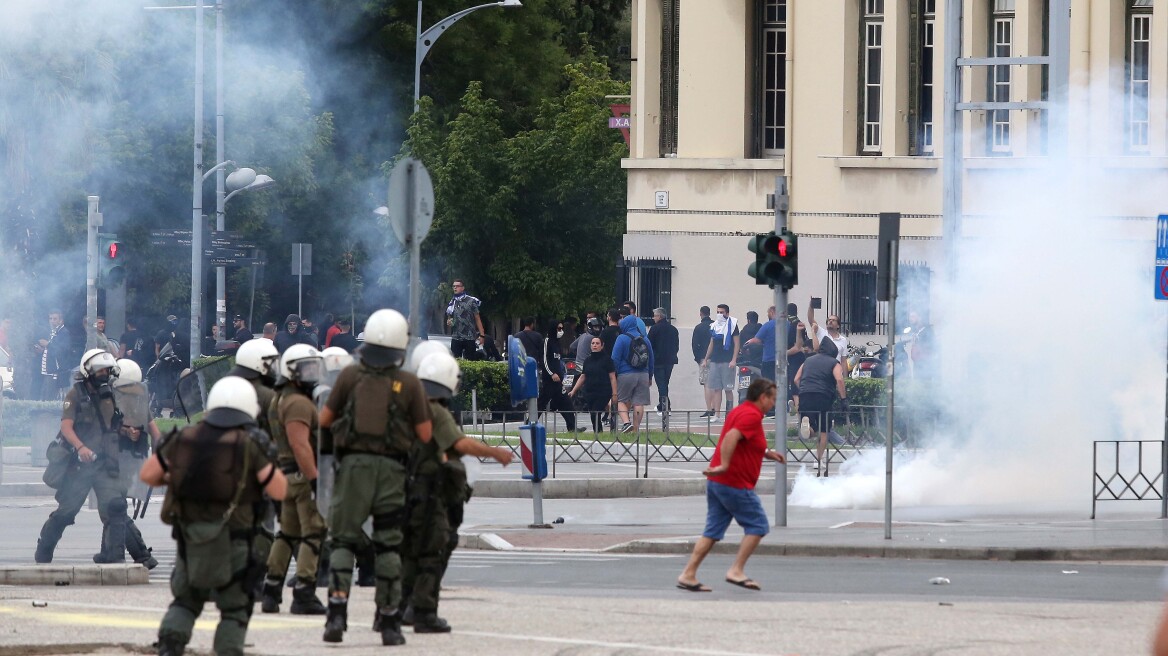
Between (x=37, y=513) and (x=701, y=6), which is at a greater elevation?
(x=701, y=6)

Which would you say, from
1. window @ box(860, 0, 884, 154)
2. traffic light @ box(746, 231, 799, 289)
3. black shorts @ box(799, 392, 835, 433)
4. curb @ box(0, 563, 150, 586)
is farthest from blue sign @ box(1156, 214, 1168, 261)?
window @ box(860, 0, 884, 154)

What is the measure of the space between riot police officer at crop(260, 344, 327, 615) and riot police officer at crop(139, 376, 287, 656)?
88.9 inches

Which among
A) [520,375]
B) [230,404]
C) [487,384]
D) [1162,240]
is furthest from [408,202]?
[487,384]

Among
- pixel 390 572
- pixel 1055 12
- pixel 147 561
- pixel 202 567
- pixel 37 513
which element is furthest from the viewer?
pixel 1055 12

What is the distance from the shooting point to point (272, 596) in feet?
39.2

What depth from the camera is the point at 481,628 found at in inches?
441

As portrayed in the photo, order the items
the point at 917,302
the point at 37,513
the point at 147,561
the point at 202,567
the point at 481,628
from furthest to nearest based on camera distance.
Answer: the point at 917,302
the point at 37,513
the point at 147,561
the point at 481,628
the point at 202,567

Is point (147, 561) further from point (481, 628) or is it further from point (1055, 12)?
point (1055, 12)

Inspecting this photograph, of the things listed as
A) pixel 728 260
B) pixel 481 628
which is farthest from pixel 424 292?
pixel 481 628

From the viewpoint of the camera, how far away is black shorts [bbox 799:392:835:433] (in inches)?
958

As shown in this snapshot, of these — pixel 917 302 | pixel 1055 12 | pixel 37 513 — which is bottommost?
pixel 37 513

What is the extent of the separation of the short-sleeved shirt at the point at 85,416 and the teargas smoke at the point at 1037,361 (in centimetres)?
865

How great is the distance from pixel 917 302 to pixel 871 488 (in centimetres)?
1079

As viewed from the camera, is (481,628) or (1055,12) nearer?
(481,628)
